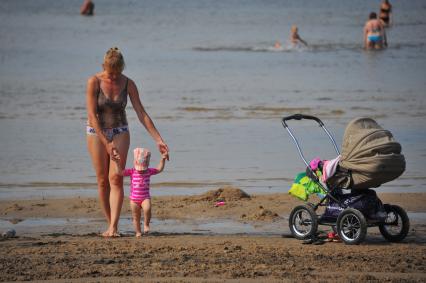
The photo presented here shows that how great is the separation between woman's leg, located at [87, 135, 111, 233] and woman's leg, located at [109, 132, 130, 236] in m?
0.09

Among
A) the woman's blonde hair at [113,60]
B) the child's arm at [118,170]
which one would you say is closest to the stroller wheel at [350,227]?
the child's arm at [118,170]

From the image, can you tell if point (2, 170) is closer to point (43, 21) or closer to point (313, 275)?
point (313, 275)

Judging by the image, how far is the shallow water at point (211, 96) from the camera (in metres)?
12.7

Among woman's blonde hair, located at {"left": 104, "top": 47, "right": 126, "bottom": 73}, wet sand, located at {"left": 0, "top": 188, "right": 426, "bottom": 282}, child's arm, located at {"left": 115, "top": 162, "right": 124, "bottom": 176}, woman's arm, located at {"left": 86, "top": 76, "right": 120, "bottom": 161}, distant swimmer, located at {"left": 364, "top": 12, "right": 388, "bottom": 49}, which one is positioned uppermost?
distant swimmer, located at {"left": 364, "top": 12, "right": 388, "bottom": 49}

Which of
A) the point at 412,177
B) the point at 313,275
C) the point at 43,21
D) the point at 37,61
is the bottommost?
the point at 313,275

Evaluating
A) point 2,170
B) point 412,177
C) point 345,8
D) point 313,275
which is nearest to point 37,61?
point 2,170

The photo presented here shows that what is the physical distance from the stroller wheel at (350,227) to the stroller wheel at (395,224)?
0.96ft

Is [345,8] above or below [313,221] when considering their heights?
above

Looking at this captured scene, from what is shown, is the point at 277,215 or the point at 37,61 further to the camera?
the point at 37,61

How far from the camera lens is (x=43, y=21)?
56812 millimetres

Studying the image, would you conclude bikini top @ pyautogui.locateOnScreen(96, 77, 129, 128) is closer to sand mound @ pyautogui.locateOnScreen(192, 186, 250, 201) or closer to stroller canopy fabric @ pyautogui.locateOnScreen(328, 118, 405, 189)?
stroller canopy fabric @ pyautogui.locateOnScreen(328, 118, 405, 189)

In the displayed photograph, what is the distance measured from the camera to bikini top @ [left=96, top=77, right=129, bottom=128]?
8562mm

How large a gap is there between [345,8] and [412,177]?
199ft

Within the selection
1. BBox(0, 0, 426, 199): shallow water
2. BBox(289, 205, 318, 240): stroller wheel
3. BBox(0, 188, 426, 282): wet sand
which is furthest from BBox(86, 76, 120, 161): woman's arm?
BBox(0, 0, 426, 199): shallow water
